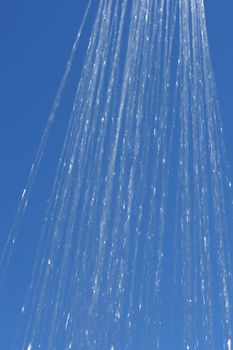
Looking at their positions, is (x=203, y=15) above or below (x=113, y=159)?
above

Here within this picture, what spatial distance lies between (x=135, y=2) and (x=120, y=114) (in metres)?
4.25

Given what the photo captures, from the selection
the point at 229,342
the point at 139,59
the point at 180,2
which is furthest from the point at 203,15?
the point at 229,342

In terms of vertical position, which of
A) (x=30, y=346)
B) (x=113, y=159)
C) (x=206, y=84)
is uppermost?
(x=206, y=84)

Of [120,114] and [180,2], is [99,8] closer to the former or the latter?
[180,2]

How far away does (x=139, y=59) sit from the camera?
18.8 m

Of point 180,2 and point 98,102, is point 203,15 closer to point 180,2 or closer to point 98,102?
point 180,2

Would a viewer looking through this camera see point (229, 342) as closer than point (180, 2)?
Yes

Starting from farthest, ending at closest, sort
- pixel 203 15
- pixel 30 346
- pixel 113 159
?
pixel 203 15, pixel 113 159, pixel 30 346

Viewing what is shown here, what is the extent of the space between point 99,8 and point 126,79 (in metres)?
2.62

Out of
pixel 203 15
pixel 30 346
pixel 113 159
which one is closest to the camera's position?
pixel 30 346

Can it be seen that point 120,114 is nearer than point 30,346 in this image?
No

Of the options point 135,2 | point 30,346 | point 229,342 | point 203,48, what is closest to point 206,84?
point 203,48

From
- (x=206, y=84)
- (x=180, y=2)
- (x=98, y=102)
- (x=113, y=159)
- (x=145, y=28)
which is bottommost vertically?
(x=113, y=159)

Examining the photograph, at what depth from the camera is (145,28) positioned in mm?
19062
